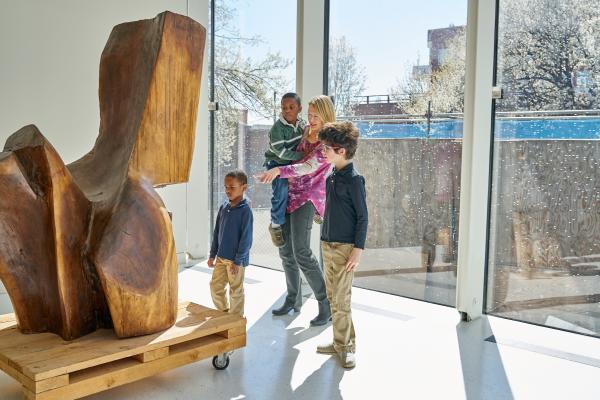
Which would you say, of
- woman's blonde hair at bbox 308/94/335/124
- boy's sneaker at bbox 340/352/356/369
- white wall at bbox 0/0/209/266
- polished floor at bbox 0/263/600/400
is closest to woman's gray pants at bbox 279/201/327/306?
polished floor at bbox 0/263/600/400

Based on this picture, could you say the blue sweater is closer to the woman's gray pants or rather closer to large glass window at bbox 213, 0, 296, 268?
the woman's gray pants

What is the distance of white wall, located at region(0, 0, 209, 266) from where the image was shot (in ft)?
13.2

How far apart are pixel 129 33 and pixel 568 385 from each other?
261cm

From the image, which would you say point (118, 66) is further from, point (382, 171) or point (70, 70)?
point (382, 171)

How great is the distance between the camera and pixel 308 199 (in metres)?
3.36

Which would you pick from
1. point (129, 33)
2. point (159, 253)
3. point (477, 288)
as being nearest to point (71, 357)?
point (159, 253)

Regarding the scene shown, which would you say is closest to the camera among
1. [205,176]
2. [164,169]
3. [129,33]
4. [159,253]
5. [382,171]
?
[159,253]

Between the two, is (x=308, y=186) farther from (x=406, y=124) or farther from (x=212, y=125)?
(x=212, y=125)

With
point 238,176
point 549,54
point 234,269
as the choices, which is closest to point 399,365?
point 234,269

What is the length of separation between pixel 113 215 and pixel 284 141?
1.17m

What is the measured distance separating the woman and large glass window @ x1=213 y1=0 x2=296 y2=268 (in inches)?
56.6

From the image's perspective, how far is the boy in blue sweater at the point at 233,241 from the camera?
3053 mm

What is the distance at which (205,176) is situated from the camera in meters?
5.27

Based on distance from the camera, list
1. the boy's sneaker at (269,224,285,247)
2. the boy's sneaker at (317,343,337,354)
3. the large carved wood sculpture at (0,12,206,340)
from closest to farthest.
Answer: the large carved wood sculpture at (0,12,206,340) < the boy's sneaker at (317,343,337,354) < the boy's sneaker at (269,224,285,247)
